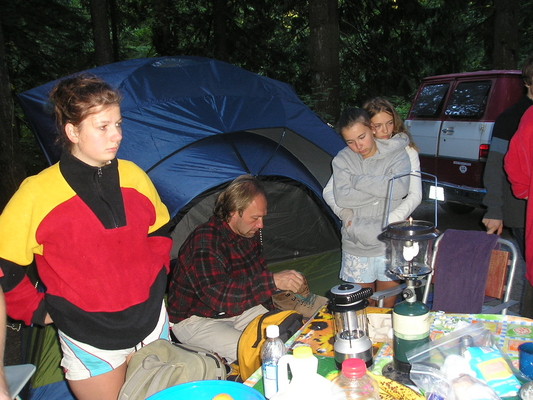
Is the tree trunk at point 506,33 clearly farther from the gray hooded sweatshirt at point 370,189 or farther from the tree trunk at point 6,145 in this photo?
the tree trunk at point 6,145

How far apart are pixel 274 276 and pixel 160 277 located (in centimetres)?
61

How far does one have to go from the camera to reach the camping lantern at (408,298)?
58.7 inches

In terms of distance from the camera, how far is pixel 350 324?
5.21ft

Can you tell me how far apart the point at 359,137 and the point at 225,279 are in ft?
3.61

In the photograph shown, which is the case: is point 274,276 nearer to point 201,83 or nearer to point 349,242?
point 349,242

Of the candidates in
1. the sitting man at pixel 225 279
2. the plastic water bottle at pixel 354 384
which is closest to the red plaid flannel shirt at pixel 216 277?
the sitting man at pixel 225 279

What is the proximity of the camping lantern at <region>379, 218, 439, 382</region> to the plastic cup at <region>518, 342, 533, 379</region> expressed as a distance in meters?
0.27

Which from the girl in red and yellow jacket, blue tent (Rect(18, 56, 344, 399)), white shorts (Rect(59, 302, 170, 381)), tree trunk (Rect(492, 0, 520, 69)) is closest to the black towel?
the girl in red and yellow jacket

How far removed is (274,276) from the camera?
2.36 metres

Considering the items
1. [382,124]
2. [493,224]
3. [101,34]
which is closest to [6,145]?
[101,34]

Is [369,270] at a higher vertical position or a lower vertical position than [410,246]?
lower

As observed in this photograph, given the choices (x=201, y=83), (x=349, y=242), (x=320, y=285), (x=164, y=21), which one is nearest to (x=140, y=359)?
(x=349, y=242)

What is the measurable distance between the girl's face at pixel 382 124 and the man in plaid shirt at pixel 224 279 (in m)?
0.87

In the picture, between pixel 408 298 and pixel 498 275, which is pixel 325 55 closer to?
pixel 498 275
